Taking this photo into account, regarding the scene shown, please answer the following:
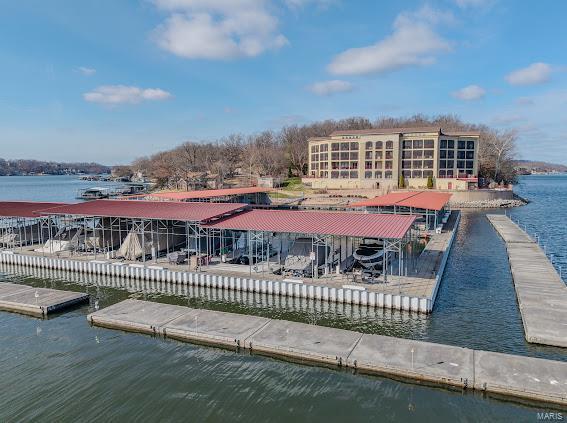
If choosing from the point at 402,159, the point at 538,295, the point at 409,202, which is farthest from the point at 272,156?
the point at 538,295

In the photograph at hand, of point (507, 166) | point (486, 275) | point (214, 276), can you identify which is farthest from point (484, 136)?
point (214, 276)

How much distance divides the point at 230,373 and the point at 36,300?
1860 cm

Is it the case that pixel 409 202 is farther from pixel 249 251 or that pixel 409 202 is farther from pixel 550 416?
pixel 550 416

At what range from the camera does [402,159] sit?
11362 cm

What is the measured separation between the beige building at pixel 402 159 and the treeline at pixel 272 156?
21234mm

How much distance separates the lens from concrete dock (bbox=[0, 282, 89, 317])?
29.7 m

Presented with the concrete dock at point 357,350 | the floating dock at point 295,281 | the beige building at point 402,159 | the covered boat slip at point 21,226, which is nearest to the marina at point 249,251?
the floating dock at point 295,281

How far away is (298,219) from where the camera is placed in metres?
37.0

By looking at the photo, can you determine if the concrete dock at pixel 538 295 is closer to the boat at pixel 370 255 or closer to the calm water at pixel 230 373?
the calm water at pixel 230 373

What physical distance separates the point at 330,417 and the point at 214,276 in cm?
1925

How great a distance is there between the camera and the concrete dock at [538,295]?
23.8 metres

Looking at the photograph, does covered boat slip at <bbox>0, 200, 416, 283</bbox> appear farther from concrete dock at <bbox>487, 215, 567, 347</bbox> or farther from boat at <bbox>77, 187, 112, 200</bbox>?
boat at <bbox>77, 187, 112, 200</bbox>

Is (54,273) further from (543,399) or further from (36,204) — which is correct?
(543,399)

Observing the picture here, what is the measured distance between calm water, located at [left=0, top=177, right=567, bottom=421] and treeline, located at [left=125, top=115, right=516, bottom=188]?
10698 cm
